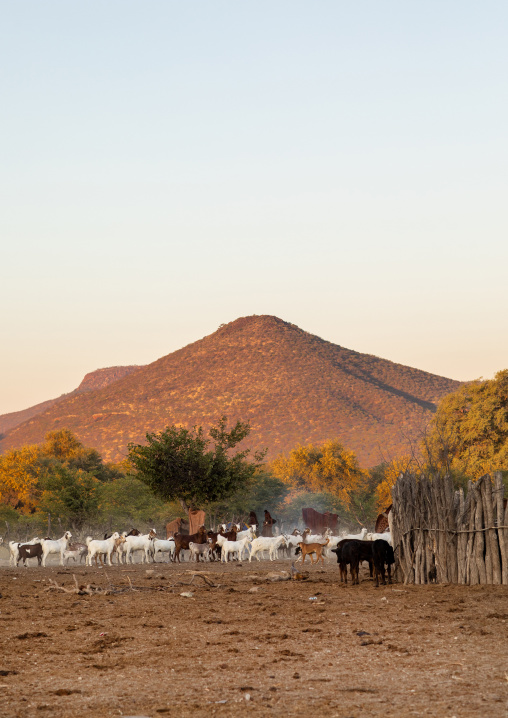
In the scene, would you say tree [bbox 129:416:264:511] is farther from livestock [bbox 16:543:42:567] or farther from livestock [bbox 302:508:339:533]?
livestock [bbox 302:508:339:533]

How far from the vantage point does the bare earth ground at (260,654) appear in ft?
24.8

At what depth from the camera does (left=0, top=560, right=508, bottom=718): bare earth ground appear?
298 inches

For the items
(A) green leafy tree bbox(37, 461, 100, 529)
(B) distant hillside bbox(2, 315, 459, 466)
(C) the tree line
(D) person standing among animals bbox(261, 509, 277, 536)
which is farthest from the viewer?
(B) distant hillside bbox(2, 315, 459, 466)

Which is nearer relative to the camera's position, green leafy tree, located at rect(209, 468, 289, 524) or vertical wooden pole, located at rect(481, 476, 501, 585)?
vertical wooden pole, located at rect(481, 476, 501, 585)

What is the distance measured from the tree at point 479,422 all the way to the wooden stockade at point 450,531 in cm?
3370

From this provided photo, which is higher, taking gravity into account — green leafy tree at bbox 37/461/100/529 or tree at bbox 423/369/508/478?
tree at bbox 423/369/508/478

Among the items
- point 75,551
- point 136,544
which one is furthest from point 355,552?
point 75,551

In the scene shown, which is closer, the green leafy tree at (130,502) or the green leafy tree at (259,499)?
the green leafy tree at (130,502)

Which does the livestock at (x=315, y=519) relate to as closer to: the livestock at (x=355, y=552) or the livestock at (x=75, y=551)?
the livestock at (x=75, y=551)

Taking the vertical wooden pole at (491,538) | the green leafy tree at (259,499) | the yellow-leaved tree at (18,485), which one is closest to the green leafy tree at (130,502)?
the green leafy tree at (259,499)

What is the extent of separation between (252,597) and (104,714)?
9370 millimetres

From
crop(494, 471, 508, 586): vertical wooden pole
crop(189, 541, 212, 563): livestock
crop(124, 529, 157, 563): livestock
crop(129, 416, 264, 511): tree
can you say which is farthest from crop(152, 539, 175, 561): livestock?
crop(494, 471, 508, 586): vertical wooden pole

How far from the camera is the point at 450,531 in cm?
1723

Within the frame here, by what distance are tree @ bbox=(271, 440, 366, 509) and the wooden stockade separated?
208 ft
